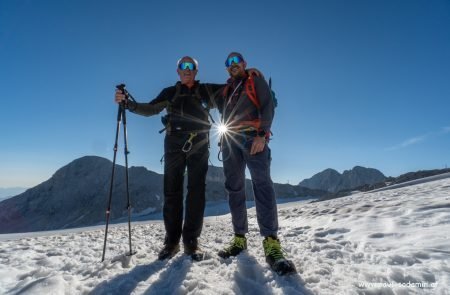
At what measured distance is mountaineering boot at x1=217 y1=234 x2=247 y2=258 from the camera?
4277mm

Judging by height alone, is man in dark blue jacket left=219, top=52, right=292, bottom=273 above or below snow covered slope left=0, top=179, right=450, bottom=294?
above

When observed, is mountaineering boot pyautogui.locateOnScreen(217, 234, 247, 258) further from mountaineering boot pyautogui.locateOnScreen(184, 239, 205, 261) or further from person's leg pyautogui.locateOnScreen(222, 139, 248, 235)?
mountaineering boot pyautogui.locateOnScreen(184, 239, 205, 261)

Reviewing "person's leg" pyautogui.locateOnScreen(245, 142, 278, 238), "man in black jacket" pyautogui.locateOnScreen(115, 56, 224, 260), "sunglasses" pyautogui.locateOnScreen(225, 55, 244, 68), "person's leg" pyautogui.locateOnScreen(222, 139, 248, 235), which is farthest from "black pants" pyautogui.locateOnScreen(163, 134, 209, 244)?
"sunglasses" pyautogui.locateOnScreen(225, 55, 244, 68)

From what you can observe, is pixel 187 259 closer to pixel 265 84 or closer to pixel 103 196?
pixel 265 84

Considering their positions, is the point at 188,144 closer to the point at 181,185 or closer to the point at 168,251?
the point at 181,185

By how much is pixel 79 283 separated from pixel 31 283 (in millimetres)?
537

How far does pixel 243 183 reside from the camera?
190 inches

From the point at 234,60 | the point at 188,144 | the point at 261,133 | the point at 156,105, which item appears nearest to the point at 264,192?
the point at 261,133

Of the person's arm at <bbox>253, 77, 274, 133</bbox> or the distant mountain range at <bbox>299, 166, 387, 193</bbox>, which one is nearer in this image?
the person's arm at <bbox>253, 77, 274, 133</bbox>

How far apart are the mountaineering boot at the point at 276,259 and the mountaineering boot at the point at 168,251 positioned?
1.57 metres

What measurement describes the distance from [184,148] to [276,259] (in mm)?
2423

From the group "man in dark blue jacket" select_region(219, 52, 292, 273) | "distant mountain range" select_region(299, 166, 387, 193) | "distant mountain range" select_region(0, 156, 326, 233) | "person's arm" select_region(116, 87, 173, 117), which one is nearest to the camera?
"man in dark blue jacket" select_region(219, 52, 292, 273)

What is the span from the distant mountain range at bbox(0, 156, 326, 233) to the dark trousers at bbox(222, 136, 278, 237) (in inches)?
1909

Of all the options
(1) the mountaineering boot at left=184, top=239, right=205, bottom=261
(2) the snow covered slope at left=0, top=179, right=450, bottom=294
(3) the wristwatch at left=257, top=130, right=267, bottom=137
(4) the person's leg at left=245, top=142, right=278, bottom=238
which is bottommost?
(2) the snow covered slope at left=0, top=179, right=450, bottom=294
